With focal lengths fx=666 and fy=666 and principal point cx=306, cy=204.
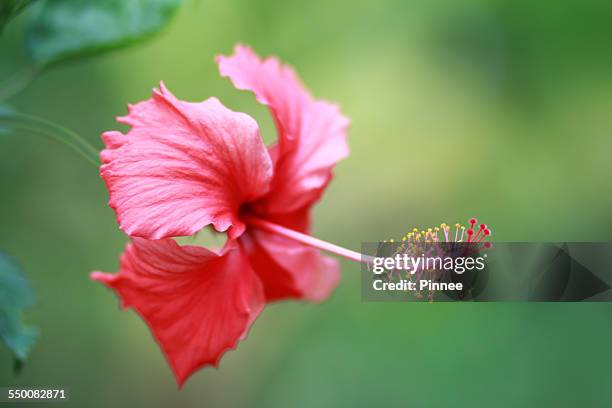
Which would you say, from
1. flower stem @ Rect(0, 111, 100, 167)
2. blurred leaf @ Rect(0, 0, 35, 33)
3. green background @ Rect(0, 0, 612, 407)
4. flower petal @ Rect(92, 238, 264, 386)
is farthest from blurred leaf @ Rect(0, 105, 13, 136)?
green background @ Rect(0, 0, 612, 407)

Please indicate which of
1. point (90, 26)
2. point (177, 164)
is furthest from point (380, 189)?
point (177, 164)

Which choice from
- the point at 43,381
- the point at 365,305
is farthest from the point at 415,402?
the point at 43,381

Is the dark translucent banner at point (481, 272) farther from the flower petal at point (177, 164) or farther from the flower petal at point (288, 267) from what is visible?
the flower petal at point (177, 164)

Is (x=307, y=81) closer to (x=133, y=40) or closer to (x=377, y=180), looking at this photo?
(x=377, y=180)

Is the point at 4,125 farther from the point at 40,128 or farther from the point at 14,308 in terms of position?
the point at 14,308

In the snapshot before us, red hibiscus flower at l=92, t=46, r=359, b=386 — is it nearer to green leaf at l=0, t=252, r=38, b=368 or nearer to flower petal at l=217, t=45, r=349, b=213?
flower petal at l=217, t=45, r=349, b=213

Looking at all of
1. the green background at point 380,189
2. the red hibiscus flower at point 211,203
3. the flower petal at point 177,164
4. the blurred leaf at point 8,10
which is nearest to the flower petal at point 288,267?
the red hibiscus flower at point 211,203
